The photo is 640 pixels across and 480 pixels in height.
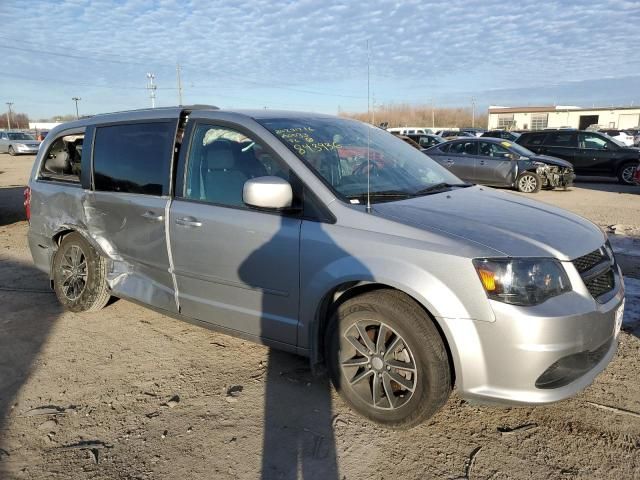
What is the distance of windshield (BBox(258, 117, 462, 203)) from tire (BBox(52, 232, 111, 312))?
2159 mm

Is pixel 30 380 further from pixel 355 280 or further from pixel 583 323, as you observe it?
pixel 583 323

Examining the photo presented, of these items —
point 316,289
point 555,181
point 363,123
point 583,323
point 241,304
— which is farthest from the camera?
point 555,181

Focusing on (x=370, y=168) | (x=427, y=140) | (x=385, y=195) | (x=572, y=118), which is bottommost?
(x=385, y=195)

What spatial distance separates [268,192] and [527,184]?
40.8ft

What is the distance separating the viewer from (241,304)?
344cm

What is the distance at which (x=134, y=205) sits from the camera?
13.2 feet

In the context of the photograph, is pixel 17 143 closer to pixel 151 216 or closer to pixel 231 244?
pixel 151 216

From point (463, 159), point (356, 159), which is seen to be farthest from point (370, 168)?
point (463, 159)

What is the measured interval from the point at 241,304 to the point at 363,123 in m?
2.02

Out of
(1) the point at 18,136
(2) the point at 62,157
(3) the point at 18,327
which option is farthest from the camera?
(1) the point at 18,136

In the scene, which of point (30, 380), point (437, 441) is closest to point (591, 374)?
point (437, 441)

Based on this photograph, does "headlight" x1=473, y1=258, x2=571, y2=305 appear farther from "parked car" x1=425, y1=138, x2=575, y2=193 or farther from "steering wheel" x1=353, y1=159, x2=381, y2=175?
"parked car" x1=425, y1=138, x2=575, y2=193

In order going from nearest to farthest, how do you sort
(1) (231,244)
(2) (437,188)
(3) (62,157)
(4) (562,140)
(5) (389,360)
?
(5) (389,360), (1) (231,244), (2) (437,188), (3) (62,157), (4) (562,140)

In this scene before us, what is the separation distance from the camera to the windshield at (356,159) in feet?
10.8
